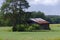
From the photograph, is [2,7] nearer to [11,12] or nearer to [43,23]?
[11,12]

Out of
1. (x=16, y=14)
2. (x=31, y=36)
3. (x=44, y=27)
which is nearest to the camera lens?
(x=31, y=36)

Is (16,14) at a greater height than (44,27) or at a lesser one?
greater

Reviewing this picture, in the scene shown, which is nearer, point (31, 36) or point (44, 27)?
point (31, 36)

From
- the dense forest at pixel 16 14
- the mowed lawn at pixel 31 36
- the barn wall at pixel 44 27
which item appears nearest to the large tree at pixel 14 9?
the dense forest at pixel 16 14

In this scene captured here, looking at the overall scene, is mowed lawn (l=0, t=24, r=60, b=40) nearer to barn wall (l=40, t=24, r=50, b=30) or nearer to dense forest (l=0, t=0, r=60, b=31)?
dense forest (l=0, t=0, r=60, b=31)

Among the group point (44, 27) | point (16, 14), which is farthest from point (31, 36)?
point (44, 27)

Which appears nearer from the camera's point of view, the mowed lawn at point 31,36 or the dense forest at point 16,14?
the mowed lawn at point 31,36

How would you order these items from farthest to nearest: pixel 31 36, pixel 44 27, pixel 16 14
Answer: pixel 44 27, pixel 16 14, pixel 31 36

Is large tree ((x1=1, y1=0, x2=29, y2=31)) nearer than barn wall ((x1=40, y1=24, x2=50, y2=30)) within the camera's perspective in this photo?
Yes

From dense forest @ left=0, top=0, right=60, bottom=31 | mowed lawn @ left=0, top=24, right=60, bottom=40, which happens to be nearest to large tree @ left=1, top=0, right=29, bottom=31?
dense forest @ left=0, top=0, right=60, bottom=31

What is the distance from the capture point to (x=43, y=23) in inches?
2805

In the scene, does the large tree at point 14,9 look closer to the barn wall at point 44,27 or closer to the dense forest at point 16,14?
the dense forest at point 16,14

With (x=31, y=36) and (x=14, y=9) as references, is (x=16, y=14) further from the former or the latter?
(x=31, y=36)

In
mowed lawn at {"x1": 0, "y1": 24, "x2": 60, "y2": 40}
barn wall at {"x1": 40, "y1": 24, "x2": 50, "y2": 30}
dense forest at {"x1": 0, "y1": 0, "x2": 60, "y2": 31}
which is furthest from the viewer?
barn wall at {"x1": 40, "y1": 24, "x2": 50, "y2": 30}
